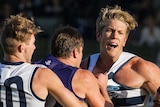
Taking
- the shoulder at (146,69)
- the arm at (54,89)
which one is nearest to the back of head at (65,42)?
the arm at (54,89)

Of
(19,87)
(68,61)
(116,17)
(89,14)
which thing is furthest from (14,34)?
(89,14)

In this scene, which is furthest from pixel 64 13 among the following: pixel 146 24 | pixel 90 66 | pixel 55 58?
pixel 55 58

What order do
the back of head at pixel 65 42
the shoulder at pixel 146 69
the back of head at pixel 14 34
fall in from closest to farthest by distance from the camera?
the back of head at pixel 14 34 < the back of head at pixel 65 42 < the shoulder at pixel 146 69

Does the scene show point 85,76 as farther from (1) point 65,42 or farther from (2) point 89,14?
(2) point 89,14

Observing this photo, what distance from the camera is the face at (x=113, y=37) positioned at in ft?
20.8

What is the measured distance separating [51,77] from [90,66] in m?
1.47

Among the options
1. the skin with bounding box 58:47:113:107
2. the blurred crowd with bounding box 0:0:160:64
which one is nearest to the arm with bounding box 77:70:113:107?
the skin with bounding box 58:47:113:107

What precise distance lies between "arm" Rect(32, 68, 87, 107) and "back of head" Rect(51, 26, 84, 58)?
1.09ft

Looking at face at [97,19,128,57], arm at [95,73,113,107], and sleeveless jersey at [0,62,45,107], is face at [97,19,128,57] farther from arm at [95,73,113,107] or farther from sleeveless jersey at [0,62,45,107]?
sleeveless jersey at [0,62,45,107]

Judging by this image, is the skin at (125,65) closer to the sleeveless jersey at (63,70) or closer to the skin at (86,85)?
the skin at (86,85)

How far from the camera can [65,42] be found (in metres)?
5.53

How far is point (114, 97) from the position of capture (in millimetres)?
6332

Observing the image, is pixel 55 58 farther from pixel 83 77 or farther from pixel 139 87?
pixel 139 87

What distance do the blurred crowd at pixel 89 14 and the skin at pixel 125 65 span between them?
5.38m
